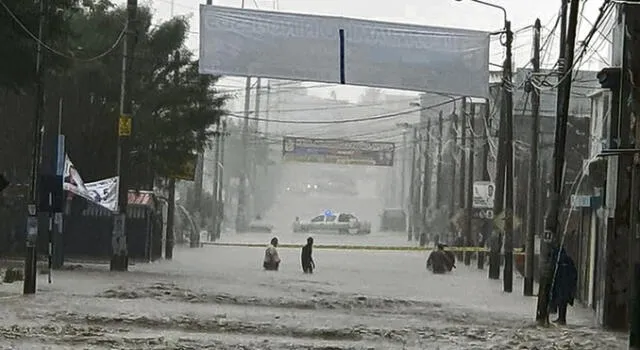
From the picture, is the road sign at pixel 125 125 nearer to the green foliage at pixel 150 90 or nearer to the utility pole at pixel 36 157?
the green foliage at pixel 150 90

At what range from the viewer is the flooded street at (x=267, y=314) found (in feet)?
53.8

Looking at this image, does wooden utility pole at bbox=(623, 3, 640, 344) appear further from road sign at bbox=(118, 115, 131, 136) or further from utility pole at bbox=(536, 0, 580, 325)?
road sign at bbox=(118, 115, 131, 136)

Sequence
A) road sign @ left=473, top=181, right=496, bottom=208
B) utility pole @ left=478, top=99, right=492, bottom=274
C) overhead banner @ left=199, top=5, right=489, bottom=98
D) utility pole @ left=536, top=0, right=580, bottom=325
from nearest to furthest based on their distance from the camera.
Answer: utility pole @ left=536, top=0, right=580, bottom=325 < overhead banner @ left=199, top=5, right=489, bottom=98 < road sign @ left=473, top=181, right=496, bottom=208 < utility pole @ left=478, top=99, right=492, bottom=274

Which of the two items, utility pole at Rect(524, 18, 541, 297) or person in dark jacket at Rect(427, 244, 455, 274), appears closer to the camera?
utility pole at Rect(524, 18, 541, 297)

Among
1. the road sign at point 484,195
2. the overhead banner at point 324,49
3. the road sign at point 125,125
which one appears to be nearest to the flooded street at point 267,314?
the road sign at point 125,125

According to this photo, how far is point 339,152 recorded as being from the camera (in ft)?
291

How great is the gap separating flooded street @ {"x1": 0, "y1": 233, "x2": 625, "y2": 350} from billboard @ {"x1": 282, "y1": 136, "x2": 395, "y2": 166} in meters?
48.3

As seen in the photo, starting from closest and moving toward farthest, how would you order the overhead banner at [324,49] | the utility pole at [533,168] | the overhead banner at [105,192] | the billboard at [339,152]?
the overhead banner at [324,49] → the utility pole at [533,168] → the overhead banner at [105,192] → the billboard at [339,152]

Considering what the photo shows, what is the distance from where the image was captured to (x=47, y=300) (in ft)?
70.4

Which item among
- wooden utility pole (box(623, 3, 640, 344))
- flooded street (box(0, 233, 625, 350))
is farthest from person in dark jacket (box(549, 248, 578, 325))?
wooden utility pole (box(623, 3, 640, 344))

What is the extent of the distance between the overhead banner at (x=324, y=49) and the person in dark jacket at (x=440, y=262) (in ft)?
70.5

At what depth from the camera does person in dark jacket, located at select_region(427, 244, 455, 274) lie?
43719 millimetres

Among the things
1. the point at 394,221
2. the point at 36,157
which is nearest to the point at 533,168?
the point at 36,157

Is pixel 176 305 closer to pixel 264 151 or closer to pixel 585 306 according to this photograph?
pixel 585 306
